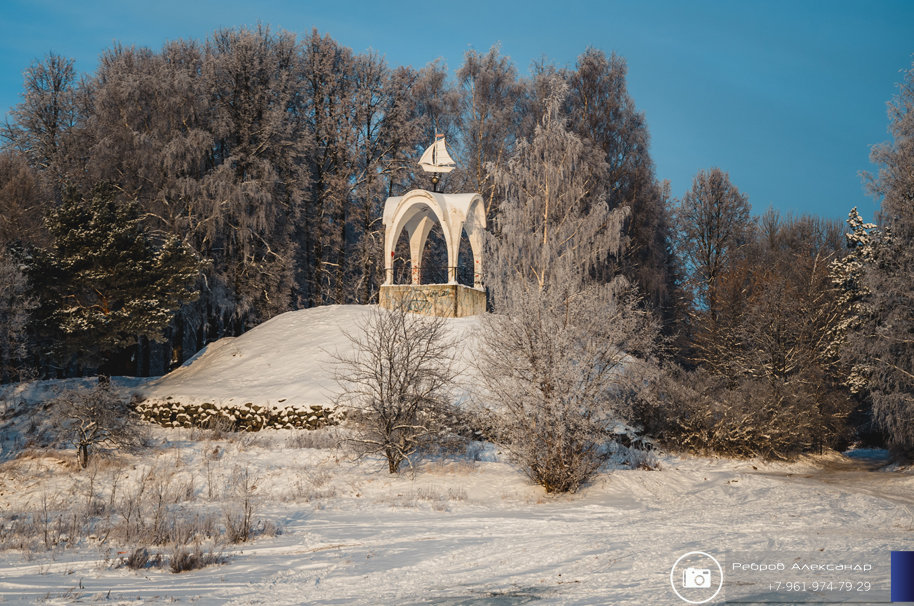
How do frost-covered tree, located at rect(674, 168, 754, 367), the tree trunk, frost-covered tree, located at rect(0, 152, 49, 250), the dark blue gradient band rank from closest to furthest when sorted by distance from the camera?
1. the dark blue gradient band
2. the tree trunk
3. frost-covered tree, located at rect(0, 152, 49, 250)
4. frost-covered tree, located at rect(674, 168, 754, 367)

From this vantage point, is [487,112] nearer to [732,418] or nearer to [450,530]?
[732,418]

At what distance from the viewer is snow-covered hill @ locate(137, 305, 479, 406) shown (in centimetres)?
1927

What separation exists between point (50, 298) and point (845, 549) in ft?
66.8

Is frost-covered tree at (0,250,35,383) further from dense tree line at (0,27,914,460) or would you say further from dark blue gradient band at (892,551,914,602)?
dark blue gradient band at (892,551,914,602)

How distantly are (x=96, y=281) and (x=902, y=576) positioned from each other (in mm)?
19879

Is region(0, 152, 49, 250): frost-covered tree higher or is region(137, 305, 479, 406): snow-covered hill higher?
region(0, 152, 49, 250): frost-covered tree

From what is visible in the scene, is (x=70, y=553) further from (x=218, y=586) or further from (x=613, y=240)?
(x=613, y=240)

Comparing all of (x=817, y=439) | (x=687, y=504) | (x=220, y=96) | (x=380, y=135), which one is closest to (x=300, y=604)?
(x=687, y=504)

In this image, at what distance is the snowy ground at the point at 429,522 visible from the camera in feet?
20.5

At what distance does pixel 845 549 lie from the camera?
7000 millimetres

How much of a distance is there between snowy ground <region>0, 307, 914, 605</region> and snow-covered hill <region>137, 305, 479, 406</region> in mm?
A: 404

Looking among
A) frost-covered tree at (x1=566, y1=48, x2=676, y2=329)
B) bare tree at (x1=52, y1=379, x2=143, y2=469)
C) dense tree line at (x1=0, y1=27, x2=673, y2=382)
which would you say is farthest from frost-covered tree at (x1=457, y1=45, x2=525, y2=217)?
bare tree at (x1=52, y1=379, x2=143, y2=469)

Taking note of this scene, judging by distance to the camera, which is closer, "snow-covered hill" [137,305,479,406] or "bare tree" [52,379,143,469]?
"bare tree" [52,379,143,469]

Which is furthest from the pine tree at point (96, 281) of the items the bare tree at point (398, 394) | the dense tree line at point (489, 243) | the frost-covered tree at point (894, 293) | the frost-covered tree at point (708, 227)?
the frost-covered tree at point (708, 227)
